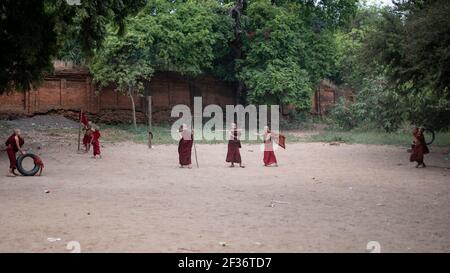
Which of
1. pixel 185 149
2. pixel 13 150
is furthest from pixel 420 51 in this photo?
pixel 13 150

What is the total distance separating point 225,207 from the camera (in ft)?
32.5

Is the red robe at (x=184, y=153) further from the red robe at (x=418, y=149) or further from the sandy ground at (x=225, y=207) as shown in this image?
the red robe at (x=418, y=149)

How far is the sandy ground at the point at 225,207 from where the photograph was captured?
23.4 ft

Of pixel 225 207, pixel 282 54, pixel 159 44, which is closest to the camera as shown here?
pixel 225 207

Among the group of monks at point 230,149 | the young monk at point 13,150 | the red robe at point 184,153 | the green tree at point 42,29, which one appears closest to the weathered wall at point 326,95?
the group of monks at point 230,149

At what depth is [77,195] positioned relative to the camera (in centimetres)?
1111

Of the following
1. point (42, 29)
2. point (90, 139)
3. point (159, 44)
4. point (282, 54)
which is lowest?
point (90, 139)

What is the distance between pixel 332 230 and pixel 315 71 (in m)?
28.5

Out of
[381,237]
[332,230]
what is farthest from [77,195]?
[381,237]

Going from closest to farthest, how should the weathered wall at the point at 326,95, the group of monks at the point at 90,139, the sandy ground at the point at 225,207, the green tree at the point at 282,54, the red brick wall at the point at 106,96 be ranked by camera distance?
the sandy ground at the point at 225,207 < the group of monks at the point at 90,139 < the red brick wall at the point at 106,96 < the green tree at the point at 282,54 < the weathered wall at the point at 326,95

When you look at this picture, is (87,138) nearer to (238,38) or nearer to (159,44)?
(159,44)

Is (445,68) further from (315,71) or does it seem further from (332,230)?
(315,71)

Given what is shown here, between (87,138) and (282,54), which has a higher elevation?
(282,54)

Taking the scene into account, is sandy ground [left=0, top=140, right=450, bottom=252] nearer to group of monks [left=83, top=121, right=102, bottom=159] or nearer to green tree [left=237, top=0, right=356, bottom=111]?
group of monks [left=83, top=121, right=102, bottom=159]
